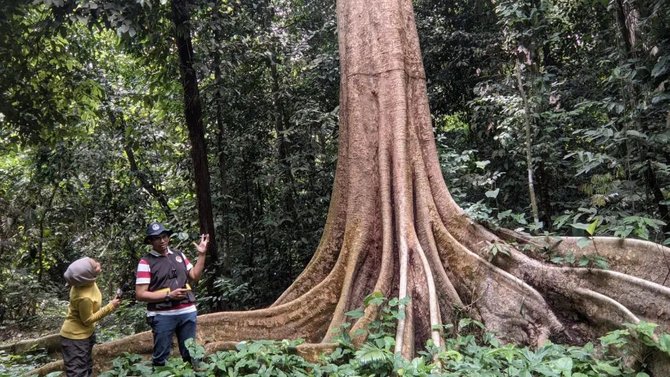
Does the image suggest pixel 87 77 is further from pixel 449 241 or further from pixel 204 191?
pixel 449 241

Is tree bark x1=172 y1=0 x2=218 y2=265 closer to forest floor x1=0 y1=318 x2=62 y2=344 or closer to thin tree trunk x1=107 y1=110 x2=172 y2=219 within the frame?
thin tree trunk x1=107 y1=110 x2=172 y2=219

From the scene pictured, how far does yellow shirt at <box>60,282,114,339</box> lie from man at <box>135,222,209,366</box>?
31cm

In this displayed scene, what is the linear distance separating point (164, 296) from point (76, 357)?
2.72ft

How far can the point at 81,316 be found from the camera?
154 inches

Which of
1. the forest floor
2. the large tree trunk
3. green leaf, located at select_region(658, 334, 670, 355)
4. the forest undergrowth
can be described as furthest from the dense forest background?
green leaf, located at select_region(658, 334, 670, 355)

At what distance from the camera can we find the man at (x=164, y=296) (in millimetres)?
3930

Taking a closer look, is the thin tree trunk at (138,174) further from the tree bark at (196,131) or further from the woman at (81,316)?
the woman at (81,316)

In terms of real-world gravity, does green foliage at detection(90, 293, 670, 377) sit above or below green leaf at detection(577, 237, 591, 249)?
below

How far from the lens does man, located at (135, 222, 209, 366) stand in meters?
3.93

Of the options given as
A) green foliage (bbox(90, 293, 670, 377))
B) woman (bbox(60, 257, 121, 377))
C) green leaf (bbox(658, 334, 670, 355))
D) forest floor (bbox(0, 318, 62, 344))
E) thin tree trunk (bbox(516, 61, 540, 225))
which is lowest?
forest floor (bbox(0, 318, 62, 344))

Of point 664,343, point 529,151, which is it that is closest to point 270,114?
point 529,151

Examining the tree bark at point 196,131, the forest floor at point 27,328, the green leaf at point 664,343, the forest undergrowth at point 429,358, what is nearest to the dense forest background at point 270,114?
the tree bark at point 196,131

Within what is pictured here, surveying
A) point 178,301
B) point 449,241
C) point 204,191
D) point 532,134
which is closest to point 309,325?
point 178,301

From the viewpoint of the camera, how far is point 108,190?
373 inches
